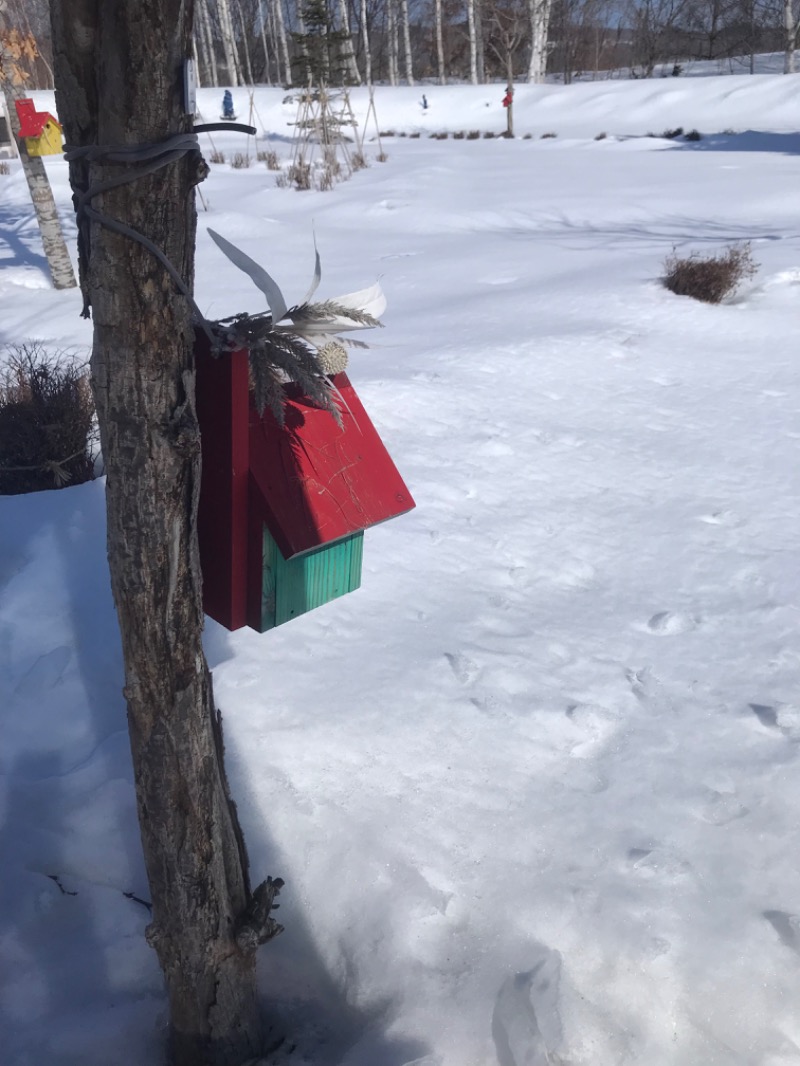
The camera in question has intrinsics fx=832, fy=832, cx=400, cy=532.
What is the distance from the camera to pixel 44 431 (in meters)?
3.74

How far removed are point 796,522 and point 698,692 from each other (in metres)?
1.28

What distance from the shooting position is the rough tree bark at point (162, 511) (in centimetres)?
103

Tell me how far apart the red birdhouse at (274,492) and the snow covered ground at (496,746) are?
93cm

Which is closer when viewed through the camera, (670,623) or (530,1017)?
(530,1017)

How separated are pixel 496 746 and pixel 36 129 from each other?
5.56m

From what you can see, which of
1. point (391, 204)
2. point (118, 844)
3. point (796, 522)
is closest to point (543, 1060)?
point (118, 844)

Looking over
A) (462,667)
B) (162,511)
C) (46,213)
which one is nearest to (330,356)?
(162,511)

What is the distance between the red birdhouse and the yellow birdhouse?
5.34 metres

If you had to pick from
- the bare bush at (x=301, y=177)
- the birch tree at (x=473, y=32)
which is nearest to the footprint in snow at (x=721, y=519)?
the bare bush at (x=301, y=177)

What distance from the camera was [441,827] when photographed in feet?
7.34

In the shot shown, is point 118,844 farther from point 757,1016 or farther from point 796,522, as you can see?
point 796,522

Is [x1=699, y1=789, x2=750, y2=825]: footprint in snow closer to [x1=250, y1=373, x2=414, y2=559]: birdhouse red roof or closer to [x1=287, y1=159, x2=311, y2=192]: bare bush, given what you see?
[x1=250, y1=373, x2=414, y2=559]: birdhouse red roof

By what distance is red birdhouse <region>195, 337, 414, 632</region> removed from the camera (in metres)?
1.35

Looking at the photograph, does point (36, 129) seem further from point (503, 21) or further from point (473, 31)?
point (503, 21)
